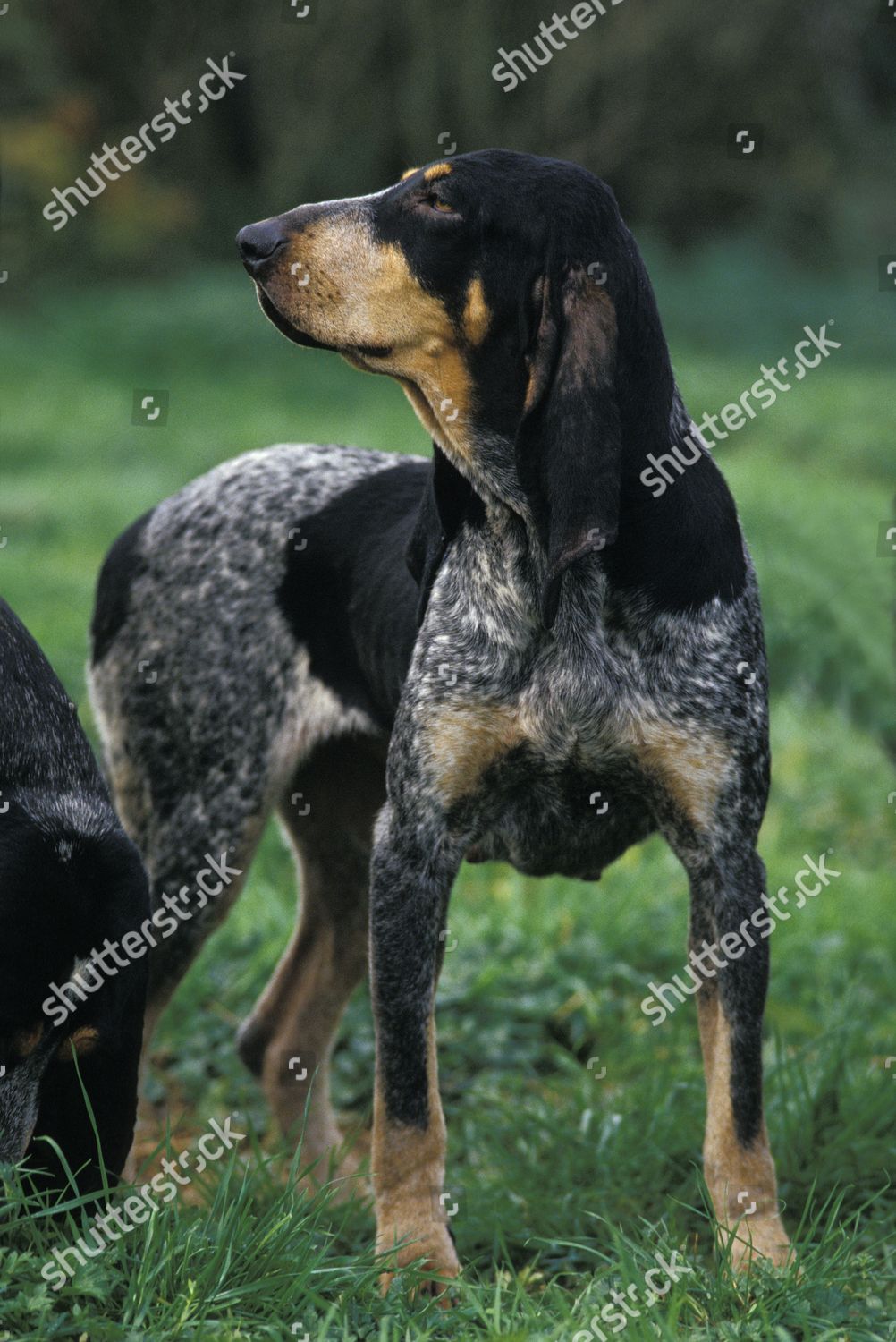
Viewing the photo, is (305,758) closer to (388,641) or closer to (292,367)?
(388,641)

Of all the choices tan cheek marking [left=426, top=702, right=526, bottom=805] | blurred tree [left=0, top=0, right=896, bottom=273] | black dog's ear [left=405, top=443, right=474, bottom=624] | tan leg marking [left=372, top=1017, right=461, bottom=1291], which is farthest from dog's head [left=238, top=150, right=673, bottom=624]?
blurred tree [left=0, top=0, right=896, bottom=273]

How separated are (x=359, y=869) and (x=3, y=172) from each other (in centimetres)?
1573

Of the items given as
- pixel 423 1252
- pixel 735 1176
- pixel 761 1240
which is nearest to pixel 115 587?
pixel 423 1252

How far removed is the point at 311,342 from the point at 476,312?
38cm

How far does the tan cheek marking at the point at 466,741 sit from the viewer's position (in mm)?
3697

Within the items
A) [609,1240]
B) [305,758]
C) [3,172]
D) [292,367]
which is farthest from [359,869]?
[3,172]

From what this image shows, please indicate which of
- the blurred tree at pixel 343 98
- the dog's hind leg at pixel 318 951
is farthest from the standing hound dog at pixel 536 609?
the blurred tree at pixel 343 98

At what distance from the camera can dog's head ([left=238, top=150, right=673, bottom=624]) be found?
137 inches

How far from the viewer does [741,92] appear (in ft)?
77.6

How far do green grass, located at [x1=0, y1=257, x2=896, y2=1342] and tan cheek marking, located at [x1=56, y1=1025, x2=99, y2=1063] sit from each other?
333 mm

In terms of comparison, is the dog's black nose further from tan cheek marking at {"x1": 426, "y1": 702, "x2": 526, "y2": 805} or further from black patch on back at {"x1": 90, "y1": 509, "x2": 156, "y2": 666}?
black patch on back at {"x1": 90, "y1": 509, "x2": 156, "y2": 666}

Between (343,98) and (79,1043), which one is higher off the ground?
(79,1043)

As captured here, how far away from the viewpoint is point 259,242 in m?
3.61

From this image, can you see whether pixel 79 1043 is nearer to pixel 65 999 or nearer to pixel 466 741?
pixel 65 999
